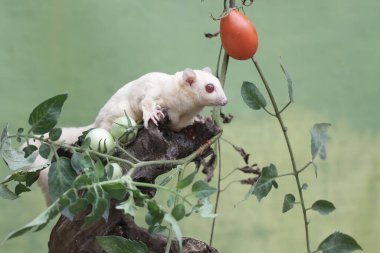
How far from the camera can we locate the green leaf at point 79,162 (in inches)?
32.1

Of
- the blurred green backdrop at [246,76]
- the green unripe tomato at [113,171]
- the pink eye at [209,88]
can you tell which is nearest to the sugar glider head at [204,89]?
the pink eye at [209,88]

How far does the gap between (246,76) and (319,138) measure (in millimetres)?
763

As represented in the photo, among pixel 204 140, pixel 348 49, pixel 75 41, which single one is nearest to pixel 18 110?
pixel 75 41

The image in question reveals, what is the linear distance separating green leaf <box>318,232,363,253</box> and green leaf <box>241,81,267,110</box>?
0.25m

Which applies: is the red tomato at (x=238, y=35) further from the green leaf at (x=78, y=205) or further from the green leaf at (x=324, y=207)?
the green leaf at (x=78, y=205)

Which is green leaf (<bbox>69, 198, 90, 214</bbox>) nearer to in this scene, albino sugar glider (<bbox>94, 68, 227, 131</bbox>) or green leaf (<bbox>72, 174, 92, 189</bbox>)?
green leaf (<bbox>72, 174, 92, 189</bbox>)

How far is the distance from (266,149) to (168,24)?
441 millimetres

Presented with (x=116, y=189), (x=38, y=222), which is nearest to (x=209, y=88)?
(x=116, y=189)

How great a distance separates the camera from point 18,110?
162 centimetres

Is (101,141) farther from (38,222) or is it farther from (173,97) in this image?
(38,222)

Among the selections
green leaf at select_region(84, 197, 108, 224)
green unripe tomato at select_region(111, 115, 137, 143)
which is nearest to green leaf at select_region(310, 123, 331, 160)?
green unripe tomato at select_region(111, 115, 137, 143)

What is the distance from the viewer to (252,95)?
3.42 feet

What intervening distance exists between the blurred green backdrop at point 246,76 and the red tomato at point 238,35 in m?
Result: 0.66

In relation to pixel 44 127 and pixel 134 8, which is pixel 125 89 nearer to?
pixel 44 127
